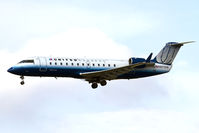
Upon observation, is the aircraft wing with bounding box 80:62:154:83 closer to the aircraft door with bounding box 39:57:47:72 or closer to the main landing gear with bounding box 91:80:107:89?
the main landing gear with bounding box 91:80:107:89

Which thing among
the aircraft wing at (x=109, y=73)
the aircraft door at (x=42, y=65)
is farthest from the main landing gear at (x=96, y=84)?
the aircraft door at (x=42, y=65)

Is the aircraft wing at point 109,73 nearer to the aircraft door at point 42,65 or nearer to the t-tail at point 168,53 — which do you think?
the aircraft door at point 42,65

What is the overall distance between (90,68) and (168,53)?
469 inches

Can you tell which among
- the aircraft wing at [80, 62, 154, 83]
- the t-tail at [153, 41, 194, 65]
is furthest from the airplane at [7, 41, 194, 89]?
the t-tail at [153, 41, 194, 65]

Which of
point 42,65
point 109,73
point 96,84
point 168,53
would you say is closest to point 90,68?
point 109,73

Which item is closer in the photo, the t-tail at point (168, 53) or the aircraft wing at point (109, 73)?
the aircraft wing at point (109, 73)

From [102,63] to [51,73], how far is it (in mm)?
6661

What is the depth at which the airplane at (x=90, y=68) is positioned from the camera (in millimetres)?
65750

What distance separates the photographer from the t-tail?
74.3 metres

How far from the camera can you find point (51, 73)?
217 feet

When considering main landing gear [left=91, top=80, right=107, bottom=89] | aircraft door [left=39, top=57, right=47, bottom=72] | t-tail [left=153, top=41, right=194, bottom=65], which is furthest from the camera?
t-tail [left=153, top=41, right=194, bottom=65]

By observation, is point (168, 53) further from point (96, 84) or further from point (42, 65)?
point (42, 65)

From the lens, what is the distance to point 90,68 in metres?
68.1

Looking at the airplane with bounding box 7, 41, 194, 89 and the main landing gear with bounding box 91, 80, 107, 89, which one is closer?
the airplane with bounding box 7, 41, 194, 89
